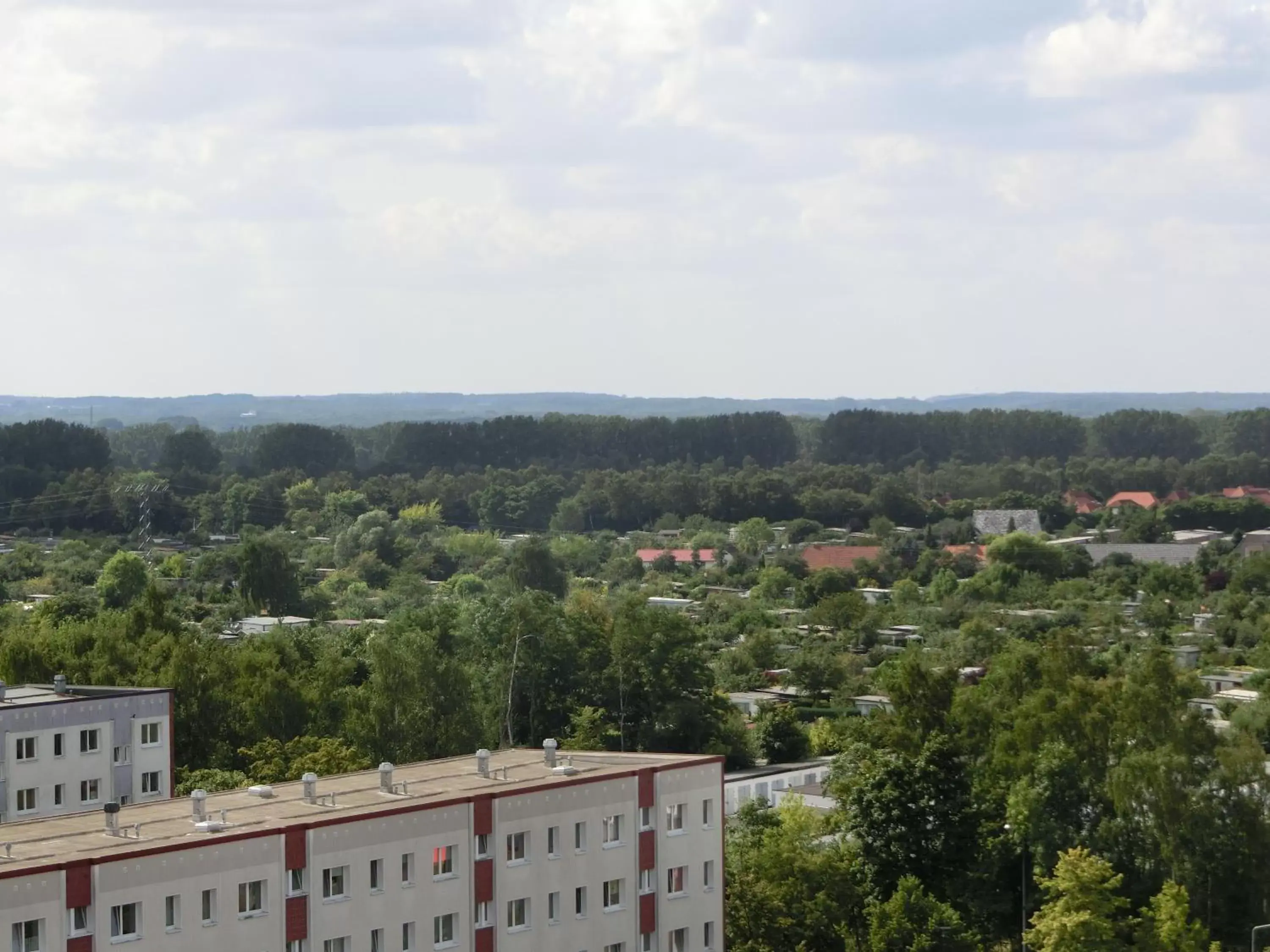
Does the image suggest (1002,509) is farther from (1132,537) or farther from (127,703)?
(127,703)

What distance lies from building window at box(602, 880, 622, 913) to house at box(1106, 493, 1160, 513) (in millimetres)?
108278

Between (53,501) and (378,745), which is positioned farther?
(53,501)

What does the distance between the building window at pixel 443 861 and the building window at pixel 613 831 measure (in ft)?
8.85

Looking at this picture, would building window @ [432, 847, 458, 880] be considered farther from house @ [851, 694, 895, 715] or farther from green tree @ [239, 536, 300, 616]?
green tree @ [239, 536, 300, 616]

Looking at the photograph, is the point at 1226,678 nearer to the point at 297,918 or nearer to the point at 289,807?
the point at 289,807

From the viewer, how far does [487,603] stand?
2375 inches

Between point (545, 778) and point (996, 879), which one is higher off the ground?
point (545, 778)

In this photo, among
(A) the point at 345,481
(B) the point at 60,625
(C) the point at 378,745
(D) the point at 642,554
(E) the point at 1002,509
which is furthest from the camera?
(A) the point at 345,481

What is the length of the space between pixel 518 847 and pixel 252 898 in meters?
4.26

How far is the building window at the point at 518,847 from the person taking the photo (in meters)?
27.6

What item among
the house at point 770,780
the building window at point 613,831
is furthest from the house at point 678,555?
the building window at point 613,831

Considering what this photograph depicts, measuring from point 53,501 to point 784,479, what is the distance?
5406 cm

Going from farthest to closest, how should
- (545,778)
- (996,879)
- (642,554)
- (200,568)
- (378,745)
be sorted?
(642,554) < (200,568) < (378,745) < (996,879) < (545,778)

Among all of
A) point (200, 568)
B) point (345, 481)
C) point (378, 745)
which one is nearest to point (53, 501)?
point (345, 481)
